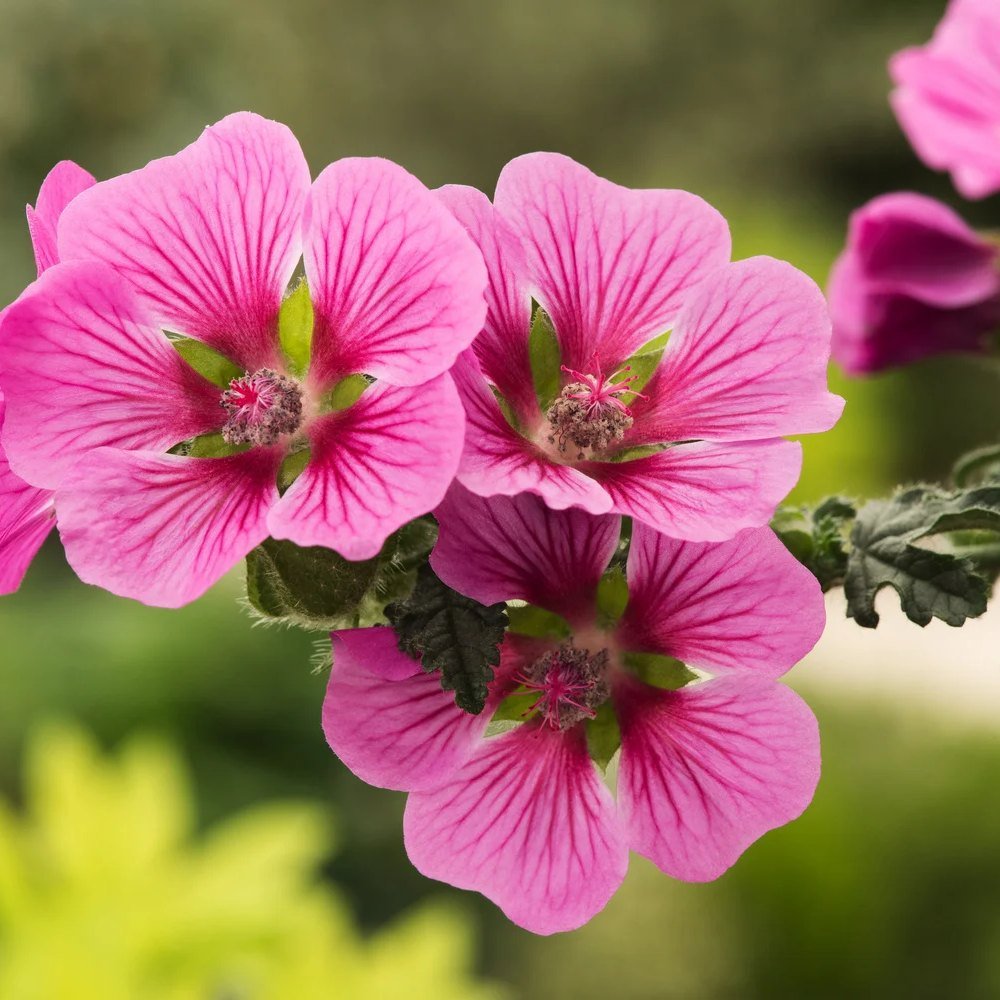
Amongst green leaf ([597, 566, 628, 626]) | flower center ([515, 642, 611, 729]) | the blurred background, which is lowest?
the blurred background

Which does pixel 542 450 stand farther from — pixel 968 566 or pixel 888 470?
pixel 888 470

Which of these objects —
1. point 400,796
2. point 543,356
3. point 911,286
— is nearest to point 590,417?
point 543,356

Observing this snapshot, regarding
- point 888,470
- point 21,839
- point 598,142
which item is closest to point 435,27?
point 598,142

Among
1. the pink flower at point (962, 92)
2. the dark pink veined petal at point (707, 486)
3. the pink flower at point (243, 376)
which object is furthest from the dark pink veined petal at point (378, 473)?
the pink flower at point (962, 92)

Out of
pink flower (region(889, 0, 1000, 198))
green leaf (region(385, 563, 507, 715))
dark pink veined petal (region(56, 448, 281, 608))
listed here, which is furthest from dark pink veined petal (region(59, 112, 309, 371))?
pink flower (region(889, 0, 1000, 198))

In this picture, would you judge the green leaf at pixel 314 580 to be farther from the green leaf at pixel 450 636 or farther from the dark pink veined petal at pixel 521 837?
the dark pink veined petal at pixel 521 837

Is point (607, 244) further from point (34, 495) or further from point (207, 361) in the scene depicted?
point (34, 495)

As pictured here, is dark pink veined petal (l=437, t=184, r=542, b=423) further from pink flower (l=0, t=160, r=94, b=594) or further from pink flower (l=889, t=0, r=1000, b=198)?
pink flower (l=889, t=0, r=1000, b=198)
